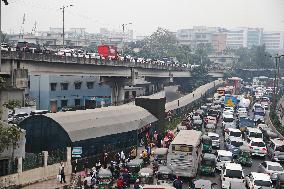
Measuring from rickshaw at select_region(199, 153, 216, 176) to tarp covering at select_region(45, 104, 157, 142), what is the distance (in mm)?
8077

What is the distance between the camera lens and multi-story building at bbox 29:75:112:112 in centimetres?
6850

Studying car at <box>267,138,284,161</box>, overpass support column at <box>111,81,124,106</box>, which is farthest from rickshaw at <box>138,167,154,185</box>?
overpass support column at <box>111,81,124,106</box>

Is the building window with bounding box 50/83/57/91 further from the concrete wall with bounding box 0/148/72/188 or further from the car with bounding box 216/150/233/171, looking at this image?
the car with bounding box 216/150/233/171

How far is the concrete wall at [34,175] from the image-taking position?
27641 millimetres

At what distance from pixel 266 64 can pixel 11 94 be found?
171 metres

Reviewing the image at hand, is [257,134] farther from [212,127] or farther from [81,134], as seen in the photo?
[81,134]

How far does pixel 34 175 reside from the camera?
29.5 m

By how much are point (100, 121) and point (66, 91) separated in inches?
1423

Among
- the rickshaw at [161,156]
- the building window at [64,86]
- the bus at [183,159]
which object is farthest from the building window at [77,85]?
the bus at [183,159]

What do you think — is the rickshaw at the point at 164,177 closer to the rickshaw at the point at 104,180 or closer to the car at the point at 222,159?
the rickshaw at the point at 104,180

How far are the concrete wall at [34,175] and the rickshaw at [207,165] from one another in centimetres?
928

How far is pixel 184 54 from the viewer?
18225cm

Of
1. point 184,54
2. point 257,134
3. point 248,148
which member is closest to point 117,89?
point 257,134

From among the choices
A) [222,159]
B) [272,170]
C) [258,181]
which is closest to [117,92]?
[222,159]
